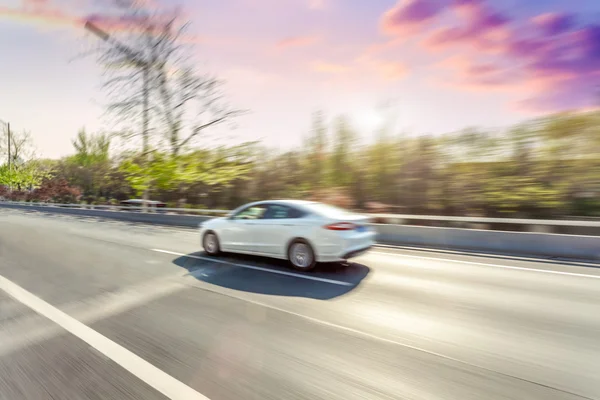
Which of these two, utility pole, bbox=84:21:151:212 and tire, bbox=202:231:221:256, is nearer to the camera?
tire, bbox=202:231:221:256

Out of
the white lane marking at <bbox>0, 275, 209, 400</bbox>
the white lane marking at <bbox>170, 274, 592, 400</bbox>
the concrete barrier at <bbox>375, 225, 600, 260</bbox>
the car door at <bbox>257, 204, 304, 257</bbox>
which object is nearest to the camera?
the white lane marking at <bbox>0, 275, 209, 400</bbox>

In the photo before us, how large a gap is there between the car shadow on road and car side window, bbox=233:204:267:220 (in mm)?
1005

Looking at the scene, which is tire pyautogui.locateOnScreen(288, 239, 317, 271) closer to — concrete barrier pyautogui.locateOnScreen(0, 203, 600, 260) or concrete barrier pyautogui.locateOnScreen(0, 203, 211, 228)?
concrete barrier pyautogui.locateOnScreen(0, 203, 600, 260)

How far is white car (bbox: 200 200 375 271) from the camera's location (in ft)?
22.8

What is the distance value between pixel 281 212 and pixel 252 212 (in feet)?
3.12

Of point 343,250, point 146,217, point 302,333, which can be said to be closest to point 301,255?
point 343,250

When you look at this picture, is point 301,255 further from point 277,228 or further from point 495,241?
point 495,241

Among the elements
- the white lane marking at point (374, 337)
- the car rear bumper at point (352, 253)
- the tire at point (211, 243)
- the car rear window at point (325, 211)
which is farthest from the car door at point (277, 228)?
the white lane marking at point (374, 337)

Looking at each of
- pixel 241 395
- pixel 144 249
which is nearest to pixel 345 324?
pixel 241 395

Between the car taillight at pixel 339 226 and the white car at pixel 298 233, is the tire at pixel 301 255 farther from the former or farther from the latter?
the car taillight at pixel 339 226

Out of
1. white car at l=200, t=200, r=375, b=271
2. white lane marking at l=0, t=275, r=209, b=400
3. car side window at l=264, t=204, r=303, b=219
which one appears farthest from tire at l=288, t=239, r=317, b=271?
white lane marking at l=0, t=275, r=209, b=400

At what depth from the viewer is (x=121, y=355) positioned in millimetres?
3609

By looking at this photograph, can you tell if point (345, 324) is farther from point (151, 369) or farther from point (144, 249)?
point (144, 249)

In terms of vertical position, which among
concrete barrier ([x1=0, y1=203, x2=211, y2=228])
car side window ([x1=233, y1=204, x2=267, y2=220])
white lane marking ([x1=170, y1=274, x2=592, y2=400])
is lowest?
white lane marking ([x1=170, y1=274, x2=592, y2=400])
